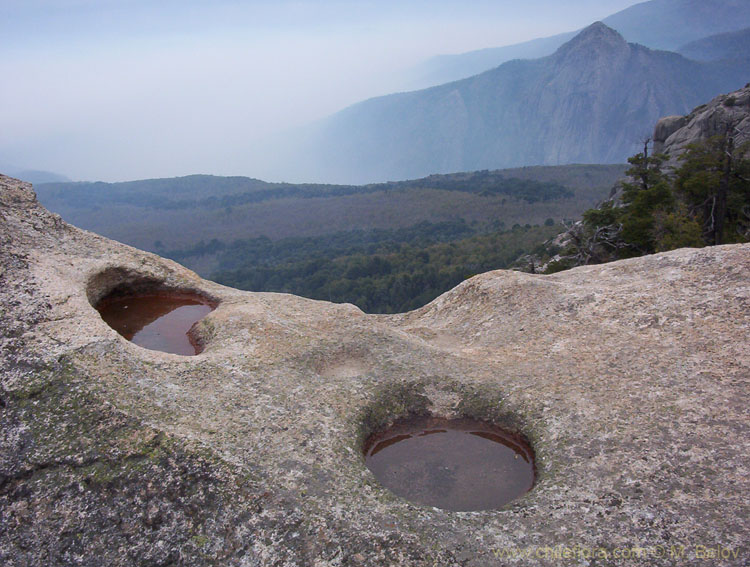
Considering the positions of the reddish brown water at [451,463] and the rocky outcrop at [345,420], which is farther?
the reddish brown water at [451,463]

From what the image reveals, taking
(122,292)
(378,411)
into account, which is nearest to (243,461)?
(378,411)

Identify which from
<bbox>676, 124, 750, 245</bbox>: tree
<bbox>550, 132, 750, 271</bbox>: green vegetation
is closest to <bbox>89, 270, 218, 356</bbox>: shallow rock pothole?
<bbox>550, 132, 750, 271</bbox>: green vegetation

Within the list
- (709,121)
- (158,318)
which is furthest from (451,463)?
(709,121)

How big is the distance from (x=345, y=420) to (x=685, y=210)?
41810 millimetres

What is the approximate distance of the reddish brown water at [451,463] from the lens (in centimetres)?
1035

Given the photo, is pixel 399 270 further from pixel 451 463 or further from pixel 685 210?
pixel 451 463

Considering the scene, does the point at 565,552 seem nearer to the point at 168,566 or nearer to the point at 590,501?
the point at 590,501

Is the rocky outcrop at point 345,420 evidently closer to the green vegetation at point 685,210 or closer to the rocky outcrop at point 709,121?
the green vegetation at point 685,210

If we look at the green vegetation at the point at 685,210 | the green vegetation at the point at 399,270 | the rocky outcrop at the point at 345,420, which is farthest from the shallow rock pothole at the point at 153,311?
the green vegetation at the point at 399,270

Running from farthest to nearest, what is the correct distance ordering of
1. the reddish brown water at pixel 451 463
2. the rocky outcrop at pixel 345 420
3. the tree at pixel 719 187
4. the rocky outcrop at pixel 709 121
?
the rocky outcrop at pixel 709 121
the tree at pixel 719 187
the reddish brown water at pixel 451 463
the rocky outcrop at pixel 345 420

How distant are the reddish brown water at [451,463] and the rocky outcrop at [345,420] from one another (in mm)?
443

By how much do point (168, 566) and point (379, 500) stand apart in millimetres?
3661

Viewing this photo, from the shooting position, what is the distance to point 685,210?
4206cm

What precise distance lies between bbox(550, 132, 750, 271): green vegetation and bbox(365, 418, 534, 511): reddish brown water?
31.1 meters
